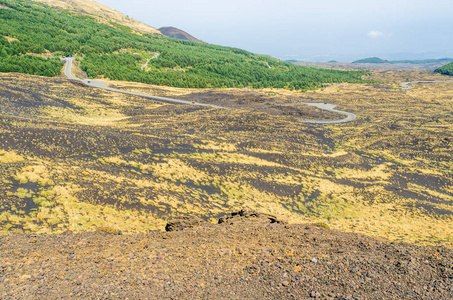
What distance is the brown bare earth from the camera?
15.1 meters

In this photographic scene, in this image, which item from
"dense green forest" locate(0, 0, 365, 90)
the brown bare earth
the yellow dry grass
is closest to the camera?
the brown bare earth

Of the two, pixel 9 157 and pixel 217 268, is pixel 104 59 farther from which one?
pixel 217 268

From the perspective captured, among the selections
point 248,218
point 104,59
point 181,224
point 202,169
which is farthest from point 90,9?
point 248,218

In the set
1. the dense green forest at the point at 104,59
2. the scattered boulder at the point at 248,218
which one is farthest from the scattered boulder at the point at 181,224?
the dense green forest at the point at 104,59

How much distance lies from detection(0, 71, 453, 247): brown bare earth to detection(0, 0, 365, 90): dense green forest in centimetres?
1890

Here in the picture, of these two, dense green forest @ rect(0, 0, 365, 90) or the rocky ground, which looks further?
dense green forest @ rect(0, 0, 365, 90)

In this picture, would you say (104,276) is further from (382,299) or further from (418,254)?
(418,254)

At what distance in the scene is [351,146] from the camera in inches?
1395

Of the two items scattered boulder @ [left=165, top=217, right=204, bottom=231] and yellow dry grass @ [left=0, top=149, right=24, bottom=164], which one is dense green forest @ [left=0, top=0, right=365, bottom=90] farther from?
scattered boulder @ [left=165, top=217, right=204, bottom=231]

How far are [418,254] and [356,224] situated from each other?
8.93m

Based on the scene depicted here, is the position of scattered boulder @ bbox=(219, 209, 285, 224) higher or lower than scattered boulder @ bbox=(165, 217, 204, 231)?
lower

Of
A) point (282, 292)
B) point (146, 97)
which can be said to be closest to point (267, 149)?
point (282, 292)

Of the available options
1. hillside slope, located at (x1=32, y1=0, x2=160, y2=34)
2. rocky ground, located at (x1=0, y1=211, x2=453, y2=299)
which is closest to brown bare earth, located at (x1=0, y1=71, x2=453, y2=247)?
rocky ground, located at (x1=0, y1=211, x2=453, y2=299)

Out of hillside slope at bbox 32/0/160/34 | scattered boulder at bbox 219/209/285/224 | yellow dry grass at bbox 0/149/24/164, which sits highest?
hillside slope at bbox 32/0/160/34
